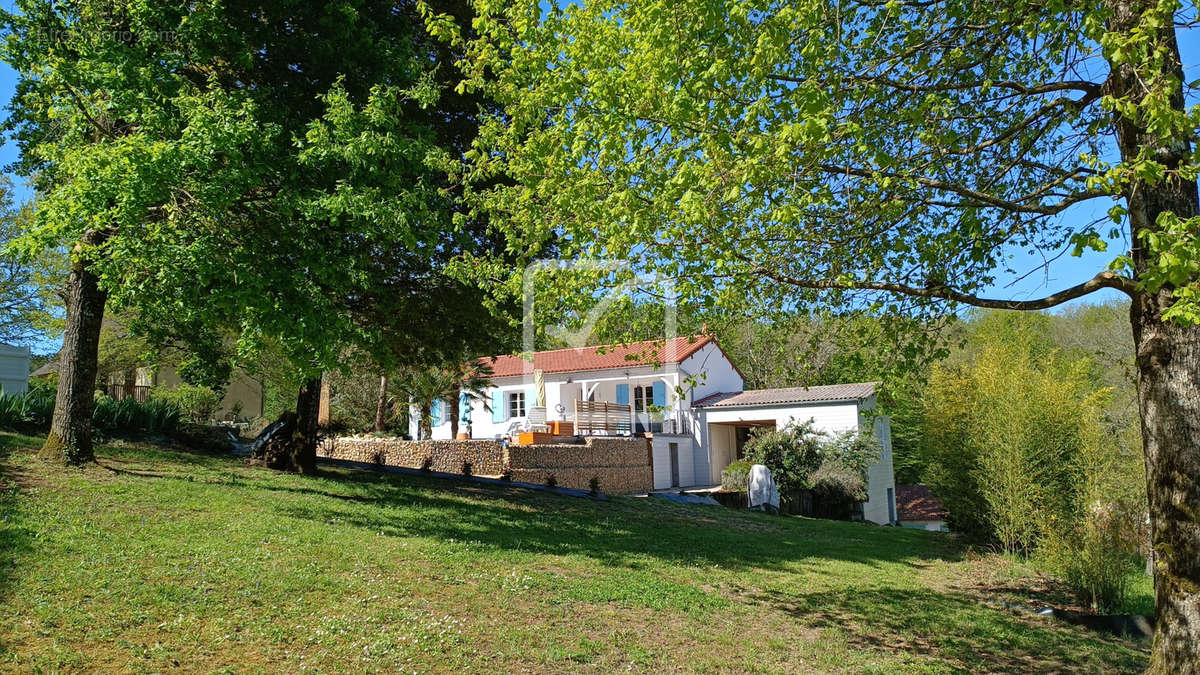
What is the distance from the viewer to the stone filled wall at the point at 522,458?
65.4 ft

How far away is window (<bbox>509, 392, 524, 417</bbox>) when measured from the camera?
32875 millimetres

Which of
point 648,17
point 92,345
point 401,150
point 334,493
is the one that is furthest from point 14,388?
point 648,17

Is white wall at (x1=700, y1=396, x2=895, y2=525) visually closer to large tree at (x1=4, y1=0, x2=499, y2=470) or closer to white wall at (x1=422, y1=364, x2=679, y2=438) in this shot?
white wall at (x1=422, y1=364, x2=679, y2=438)

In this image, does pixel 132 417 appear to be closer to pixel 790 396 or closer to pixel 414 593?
pixel 414 593

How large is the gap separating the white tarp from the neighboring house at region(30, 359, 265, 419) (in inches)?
734

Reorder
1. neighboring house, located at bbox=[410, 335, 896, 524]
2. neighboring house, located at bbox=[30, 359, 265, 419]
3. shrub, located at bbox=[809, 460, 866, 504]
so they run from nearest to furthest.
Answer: shrub, located at bbox=[809, 460, 866, 504] → neighboring house, located at bbox=[30, 359, 265, 419] → neighboring house, located at bbox=[410, 335, 896, 524]

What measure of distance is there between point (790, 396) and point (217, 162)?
2295 centimetres

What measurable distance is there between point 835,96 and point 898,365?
2881 millimetres

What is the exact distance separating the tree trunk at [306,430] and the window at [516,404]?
18.1 metres

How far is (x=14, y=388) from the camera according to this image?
762 inches

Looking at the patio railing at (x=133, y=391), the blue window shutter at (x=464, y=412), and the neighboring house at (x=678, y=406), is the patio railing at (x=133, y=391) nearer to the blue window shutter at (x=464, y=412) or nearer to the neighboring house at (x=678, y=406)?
the neighboring house at (x=678, y=406)

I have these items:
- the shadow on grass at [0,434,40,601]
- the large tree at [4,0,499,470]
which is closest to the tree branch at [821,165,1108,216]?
the large tree at [4,0,499,470]

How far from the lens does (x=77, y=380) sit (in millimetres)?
10938

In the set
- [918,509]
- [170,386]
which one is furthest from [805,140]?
[170,386]
